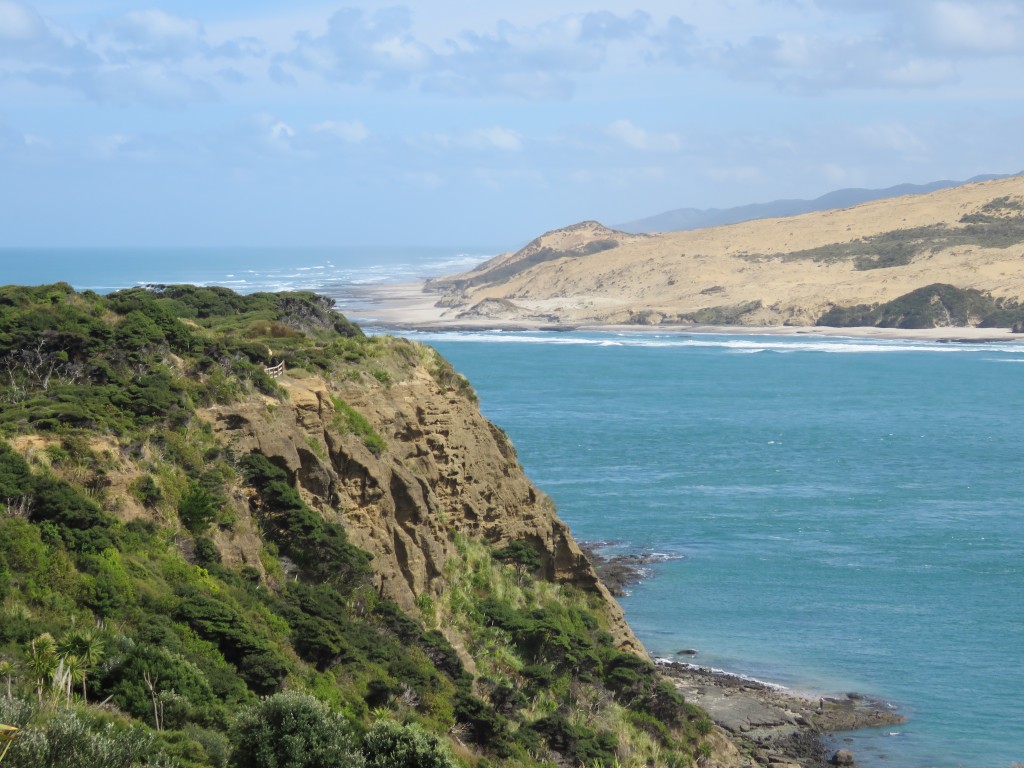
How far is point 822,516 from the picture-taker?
56656mm

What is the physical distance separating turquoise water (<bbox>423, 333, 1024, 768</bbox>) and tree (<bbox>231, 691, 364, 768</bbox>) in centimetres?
1835

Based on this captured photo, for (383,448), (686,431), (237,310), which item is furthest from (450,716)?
(686,431)

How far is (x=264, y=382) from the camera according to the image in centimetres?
2669

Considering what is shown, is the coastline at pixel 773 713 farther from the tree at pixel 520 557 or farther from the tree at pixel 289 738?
the tree at pixel 289 738

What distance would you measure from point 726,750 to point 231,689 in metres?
14.6

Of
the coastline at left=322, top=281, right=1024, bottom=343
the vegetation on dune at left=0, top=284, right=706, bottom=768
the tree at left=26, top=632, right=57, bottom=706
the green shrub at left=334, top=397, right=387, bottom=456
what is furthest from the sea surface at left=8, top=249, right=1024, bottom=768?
the coastline at left=322, top=281, right=1024, bottom=343

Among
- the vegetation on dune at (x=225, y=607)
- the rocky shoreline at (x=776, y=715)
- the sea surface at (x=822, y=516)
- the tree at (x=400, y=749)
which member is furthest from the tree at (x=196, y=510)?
the sea surface at (x=822, y=516)

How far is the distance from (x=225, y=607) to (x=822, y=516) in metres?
39.8

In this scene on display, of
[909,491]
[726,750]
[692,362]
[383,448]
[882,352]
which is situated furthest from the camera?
[882,352]

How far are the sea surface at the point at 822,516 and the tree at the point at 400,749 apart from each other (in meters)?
17.0

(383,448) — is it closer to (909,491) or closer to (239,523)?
(239,523)

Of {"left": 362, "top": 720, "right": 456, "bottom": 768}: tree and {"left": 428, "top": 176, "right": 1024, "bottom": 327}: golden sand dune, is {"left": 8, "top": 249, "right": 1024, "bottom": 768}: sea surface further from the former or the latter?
{"left": 428, "top": 176, "right": 1024, "bottom": 327}: golden sand dune

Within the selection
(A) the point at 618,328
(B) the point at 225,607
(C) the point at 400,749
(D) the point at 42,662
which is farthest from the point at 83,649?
(A) the point at 618,328

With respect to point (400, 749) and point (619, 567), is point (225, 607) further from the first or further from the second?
point (619, 567)
